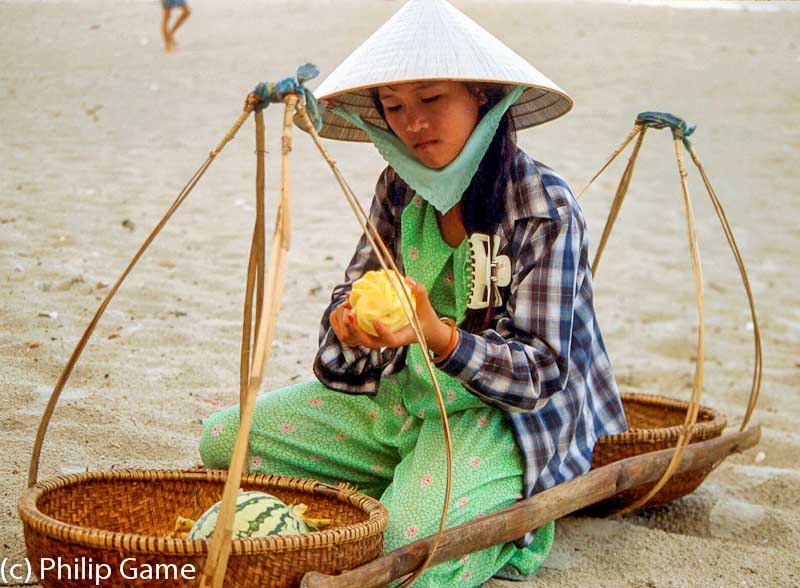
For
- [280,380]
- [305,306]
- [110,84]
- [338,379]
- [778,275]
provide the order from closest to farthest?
[338,379] → [280,380] → [305,306] → [778,275] → [110,84]

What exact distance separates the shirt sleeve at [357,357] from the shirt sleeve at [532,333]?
277 mm

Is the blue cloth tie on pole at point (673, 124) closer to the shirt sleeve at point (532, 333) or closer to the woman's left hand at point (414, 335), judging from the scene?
the shirt sleeve at point (532, 333)

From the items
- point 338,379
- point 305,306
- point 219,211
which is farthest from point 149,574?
point 219,211

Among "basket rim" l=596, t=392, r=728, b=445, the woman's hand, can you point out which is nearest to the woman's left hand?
the woman's hand

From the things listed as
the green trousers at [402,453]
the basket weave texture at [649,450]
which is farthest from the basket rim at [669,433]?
the green trousers at [402,453]

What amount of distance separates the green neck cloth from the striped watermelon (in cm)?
60

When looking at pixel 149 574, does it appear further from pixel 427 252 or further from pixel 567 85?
pixel 567 85

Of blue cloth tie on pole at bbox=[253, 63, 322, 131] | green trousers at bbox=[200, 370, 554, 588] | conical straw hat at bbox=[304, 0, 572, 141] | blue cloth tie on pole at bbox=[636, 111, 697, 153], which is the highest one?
conical straw hat at bbox=[304, 0, 572, 141]

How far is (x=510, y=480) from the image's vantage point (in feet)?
6.02

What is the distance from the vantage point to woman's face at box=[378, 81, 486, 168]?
180cm

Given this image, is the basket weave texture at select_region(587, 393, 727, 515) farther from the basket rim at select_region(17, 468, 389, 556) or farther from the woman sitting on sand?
the basket rim at select_region(17, 468, 389, 556)

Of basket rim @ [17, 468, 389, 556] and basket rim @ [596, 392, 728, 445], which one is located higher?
basket rim @ [17, 468, 389, 556]

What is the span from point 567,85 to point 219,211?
426 cm

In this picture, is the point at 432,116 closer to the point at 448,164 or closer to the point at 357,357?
the point at 448,164
